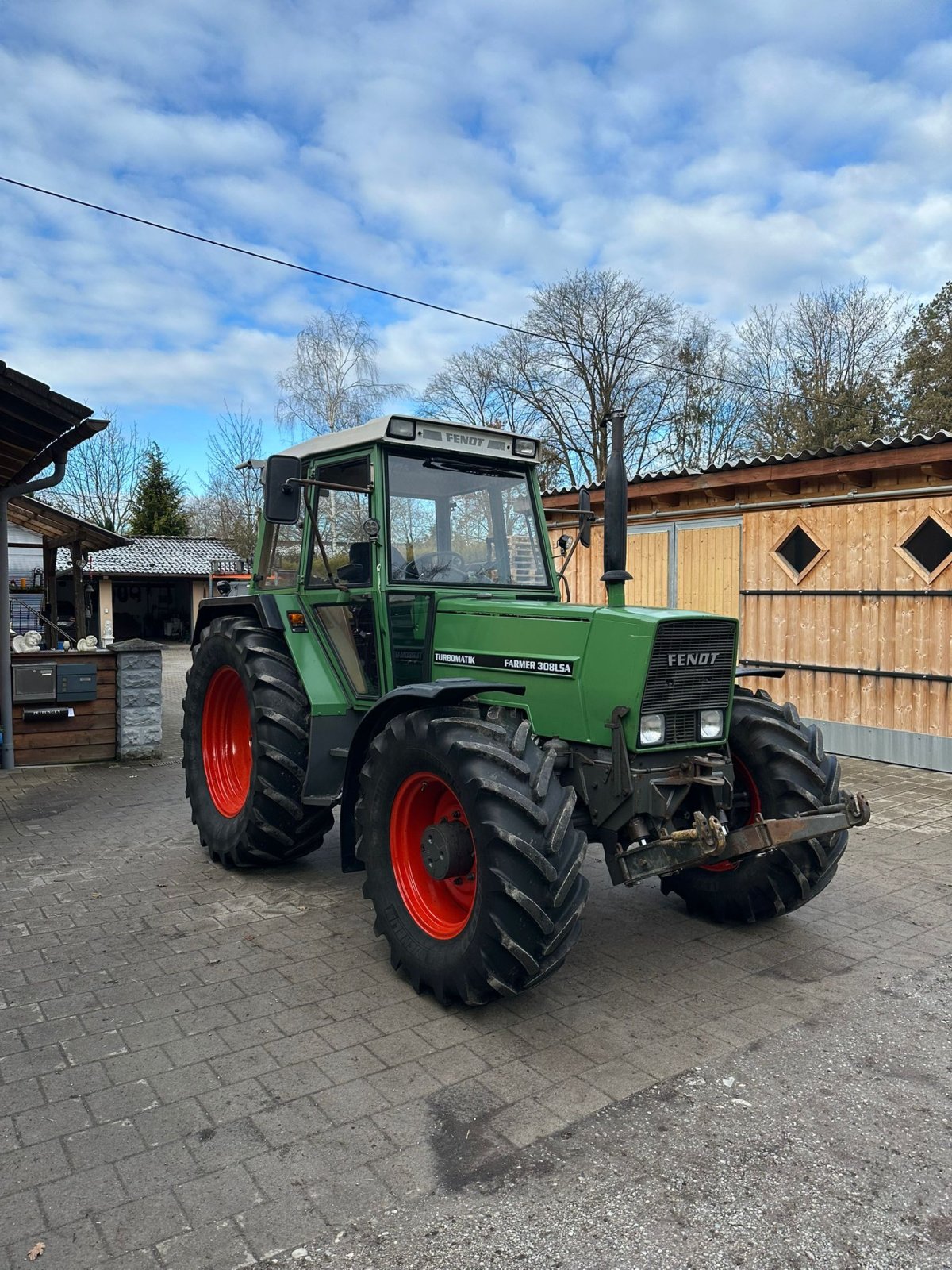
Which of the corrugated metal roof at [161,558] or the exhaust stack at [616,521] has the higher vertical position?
the corrugated metal roof at [161,558]

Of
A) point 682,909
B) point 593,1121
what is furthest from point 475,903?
point 682,909

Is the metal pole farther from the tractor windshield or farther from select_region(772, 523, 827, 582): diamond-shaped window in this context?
select_region(772, 523, 827, 582): diamond-shaped window

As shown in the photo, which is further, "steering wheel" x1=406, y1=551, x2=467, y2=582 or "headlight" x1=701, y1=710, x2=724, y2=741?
"steering wheel" x1=406, y1=551, x2=467, y2=582

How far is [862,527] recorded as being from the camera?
870 cm

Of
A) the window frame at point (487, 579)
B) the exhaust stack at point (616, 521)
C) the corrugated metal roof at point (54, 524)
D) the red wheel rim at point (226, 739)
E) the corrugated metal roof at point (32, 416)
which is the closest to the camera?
the exhaust stack at point (616, 521)

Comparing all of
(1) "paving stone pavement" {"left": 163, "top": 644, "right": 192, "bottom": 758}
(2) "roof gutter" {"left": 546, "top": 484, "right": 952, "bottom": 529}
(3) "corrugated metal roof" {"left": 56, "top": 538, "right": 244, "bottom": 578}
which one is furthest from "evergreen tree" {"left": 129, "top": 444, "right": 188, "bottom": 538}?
(2) "roof gutter" {"left": 546, "top": 484, "right": 952, "bottom": 529}

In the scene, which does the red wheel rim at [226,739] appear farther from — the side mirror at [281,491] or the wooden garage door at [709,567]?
the wooden garage door at [709,567]

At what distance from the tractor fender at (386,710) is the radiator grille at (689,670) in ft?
2.06

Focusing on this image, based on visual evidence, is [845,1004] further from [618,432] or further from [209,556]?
[209,556]

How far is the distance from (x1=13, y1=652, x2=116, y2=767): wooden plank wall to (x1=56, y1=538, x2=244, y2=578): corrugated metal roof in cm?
2445

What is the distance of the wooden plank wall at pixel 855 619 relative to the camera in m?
8.19

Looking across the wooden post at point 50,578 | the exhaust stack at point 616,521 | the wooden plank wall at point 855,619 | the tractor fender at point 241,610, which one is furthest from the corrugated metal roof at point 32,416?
the wooden plank wall at point 855,619

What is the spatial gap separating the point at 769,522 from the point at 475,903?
23.9 ft

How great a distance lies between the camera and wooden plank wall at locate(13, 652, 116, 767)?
8.50 metres
